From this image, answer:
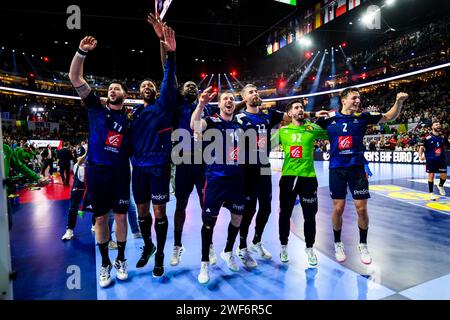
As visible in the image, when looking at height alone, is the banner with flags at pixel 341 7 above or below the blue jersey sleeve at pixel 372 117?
above

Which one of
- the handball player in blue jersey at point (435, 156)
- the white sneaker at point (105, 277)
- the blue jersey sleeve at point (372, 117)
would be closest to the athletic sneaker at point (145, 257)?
the white sneaker at point (105, 277)

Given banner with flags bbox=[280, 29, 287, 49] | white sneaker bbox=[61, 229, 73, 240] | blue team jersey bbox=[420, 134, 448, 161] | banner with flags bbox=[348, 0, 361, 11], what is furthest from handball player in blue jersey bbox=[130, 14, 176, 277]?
banner with flags bbox=[280, 29, 287, 49]

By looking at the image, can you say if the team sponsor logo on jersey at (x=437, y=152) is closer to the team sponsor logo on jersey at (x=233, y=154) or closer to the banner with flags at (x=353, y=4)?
the team sponsor logo on jersey at (x=233, y=154)

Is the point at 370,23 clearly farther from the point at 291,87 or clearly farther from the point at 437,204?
the point at 437,204

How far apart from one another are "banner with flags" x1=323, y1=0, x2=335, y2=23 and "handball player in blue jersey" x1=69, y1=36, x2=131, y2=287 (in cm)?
1430

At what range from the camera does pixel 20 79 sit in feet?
102

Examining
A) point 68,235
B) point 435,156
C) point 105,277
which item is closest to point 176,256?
point 105,277

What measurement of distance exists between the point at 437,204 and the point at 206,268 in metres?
5.85

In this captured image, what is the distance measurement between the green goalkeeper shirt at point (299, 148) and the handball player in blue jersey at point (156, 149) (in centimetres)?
144

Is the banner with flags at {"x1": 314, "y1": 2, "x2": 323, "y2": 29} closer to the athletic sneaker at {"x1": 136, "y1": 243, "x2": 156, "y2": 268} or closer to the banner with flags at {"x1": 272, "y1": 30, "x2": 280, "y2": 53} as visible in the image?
the banner with flags at {"x1": 272, "y1": 30, "x2": 280, "y2": 53}

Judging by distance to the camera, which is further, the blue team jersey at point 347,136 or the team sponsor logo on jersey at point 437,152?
the team sponsor logo on jersey at point 437,152

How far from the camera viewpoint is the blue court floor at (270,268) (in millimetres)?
2482

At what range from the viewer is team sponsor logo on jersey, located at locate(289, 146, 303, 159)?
3244 mm
